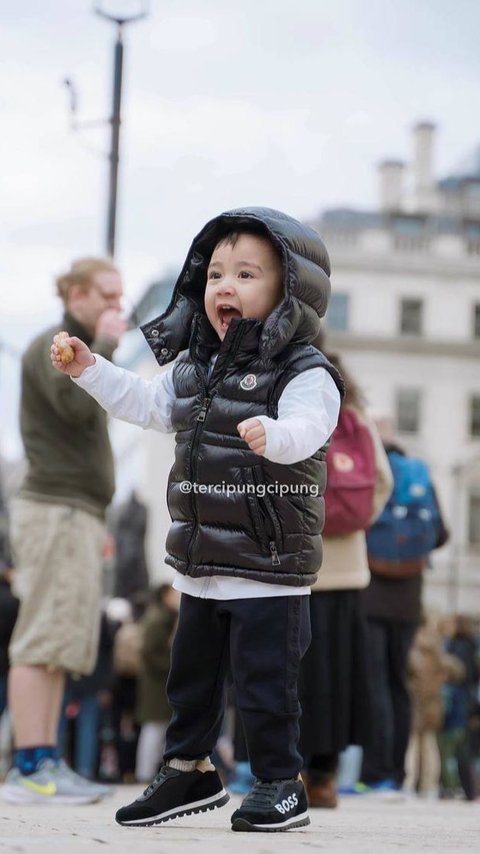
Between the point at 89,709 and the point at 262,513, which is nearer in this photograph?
the point at 262,513

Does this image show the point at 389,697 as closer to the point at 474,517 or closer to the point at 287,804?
the point at 287,804

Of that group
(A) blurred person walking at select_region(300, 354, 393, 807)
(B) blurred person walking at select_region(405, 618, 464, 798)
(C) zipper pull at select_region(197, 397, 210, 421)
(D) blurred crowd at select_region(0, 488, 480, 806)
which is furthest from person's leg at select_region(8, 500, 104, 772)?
(B) blurred person walking at select_region(405, 618, 464, 798)

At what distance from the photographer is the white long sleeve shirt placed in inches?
159

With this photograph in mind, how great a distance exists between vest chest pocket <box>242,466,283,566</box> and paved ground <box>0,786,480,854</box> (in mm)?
724

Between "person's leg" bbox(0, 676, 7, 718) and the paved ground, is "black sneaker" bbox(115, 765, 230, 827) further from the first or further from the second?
"person's leg" bbox(0, 676, 7, 718)

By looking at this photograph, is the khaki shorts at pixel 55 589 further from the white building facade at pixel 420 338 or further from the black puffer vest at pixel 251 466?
the white building facade at pixel 420 338

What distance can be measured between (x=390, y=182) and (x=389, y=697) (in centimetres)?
5670

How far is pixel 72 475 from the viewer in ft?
21.4

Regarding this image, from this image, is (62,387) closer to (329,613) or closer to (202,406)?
(329,613)

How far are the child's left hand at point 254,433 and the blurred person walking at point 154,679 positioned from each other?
831 centimetres

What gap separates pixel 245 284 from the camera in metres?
4.37

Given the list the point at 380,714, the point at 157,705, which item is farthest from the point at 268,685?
the point at 157,705

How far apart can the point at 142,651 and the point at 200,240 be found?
8.33 metres

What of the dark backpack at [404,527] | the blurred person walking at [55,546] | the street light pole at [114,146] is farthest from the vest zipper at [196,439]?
the street light pole at [114,146]
